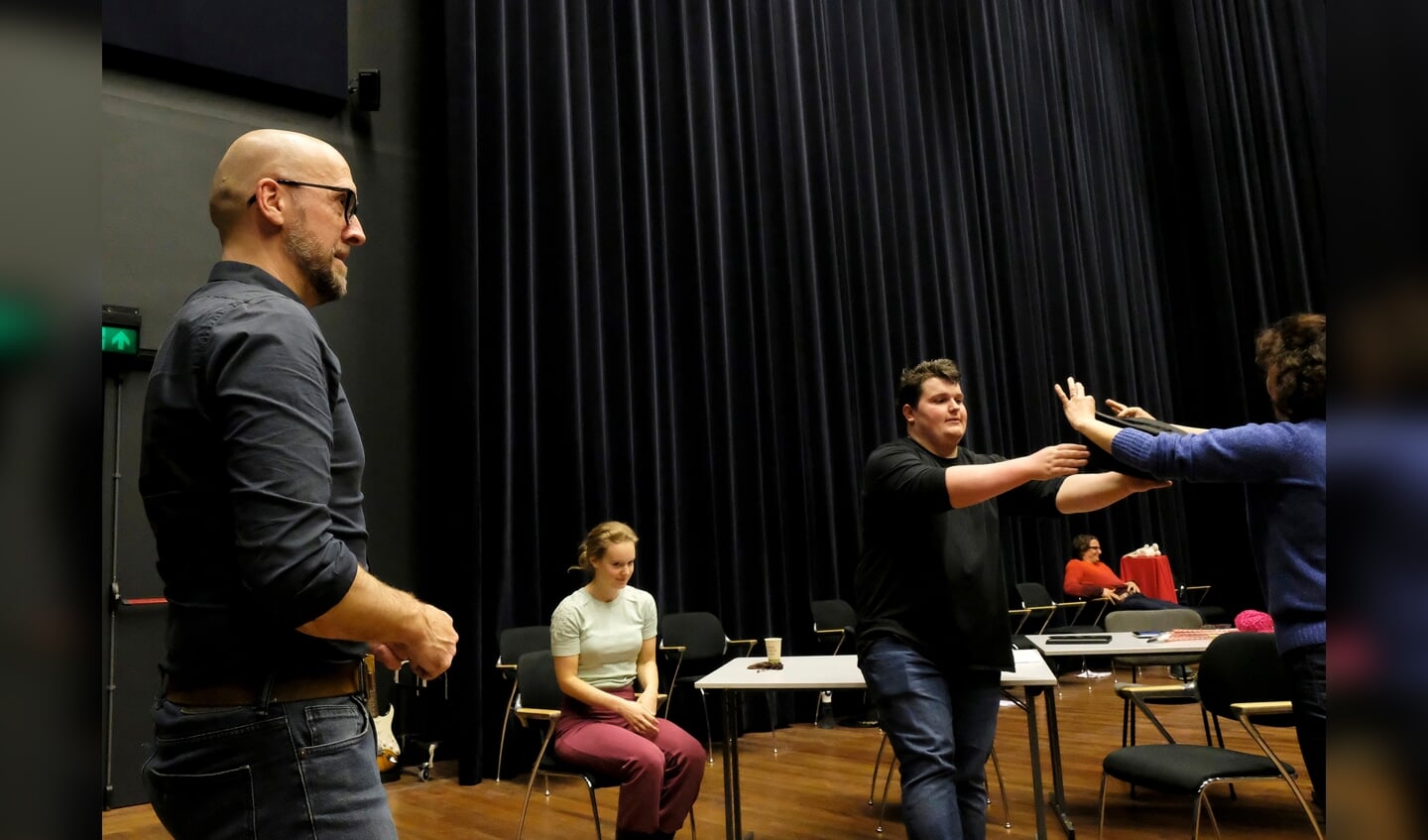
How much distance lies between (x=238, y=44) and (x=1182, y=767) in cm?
563

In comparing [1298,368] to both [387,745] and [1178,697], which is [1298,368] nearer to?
[1178,697]

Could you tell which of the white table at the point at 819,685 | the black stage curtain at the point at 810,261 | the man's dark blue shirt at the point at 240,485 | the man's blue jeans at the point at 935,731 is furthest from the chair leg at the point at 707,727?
the man's dark blue shirt at the point at 240,485

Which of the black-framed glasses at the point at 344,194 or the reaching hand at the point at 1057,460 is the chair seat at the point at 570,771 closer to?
the reaching hand at the point at 1057,460

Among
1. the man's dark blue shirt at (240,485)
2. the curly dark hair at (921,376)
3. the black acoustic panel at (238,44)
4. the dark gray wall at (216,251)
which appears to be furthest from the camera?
the black acoustic panel at (238,44)

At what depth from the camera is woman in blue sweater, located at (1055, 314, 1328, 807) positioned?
1839 mm

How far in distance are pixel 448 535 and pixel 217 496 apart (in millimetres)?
4528

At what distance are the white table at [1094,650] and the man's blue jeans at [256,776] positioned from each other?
2702 mm

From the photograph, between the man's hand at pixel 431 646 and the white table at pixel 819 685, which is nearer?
the man's hand at pixel 431 646

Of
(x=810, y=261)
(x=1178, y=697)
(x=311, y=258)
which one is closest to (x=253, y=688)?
(x=311, y=258)

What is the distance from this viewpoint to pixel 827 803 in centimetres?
Result: 430

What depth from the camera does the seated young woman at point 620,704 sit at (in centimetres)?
319

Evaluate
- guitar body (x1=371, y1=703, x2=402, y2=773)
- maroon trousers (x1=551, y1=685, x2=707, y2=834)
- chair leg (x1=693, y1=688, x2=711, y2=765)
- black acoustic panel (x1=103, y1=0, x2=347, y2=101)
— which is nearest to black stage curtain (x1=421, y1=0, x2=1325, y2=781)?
guitar body (x1=371, y1=703, x2=402, y2=773)

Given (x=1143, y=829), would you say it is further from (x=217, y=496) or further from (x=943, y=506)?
(x=217, y=496)

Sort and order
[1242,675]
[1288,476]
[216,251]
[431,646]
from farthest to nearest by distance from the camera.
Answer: [216,251] → [1242,675] → [1288,476] → [431,646]
